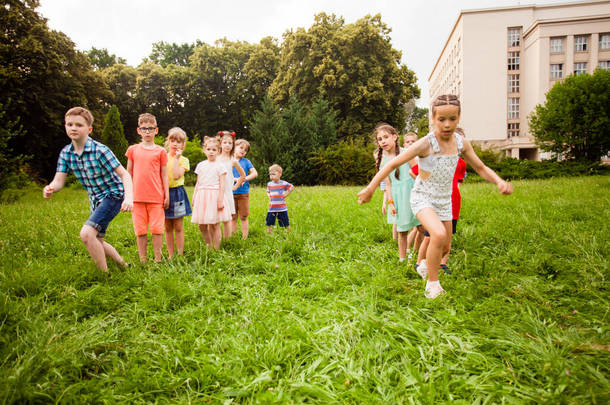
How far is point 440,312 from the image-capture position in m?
2.95

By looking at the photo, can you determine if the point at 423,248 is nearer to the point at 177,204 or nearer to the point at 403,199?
the point at 403,199

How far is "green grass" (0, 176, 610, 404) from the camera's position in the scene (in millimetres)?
2109

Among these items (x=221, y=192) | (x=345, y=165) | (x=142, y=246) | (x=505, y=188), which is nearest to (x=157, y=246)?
(x=142, y=246)

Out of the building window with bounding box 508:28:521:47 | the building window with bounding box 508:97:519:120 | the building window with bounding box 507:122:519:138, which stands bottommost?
the building window with bounding box 507:122:519:138

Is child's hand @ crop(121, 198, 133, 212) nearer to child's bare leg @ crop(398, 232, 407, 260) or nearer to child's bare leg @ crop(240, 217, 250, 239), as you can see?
child's bare leg @ crop(240, 217, 250, 239)

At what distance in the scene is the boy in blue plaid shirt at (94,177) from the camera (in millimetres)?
4039

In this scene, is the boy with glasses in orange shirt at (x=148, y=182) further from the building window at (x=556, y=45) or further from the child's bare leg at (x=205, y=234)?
the building window at (x=556, y=45)

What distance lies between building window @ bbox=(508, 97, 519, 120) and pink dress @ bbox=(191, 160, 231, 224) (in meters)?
48.8

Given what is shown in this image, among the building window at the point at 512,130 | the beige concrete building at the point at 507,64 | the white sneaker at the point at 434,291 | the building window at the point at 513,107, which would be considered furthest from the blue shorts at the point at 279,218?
the building window at the point at 513,107

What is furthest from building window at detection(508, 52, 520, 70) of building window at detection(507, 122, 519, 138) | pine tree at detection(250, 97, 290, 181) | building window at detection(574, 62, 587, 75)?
pine tree at detection(250, 97, 290, 181)

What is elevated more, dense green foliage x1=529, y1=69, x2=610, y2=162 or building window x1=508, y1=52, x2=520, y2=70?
building window x1=508, y1=52, x2=520, y2=70

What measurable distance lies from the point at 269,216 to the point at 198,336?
3.98 m

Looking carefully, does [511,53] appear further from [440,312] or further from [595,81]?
[440,312]

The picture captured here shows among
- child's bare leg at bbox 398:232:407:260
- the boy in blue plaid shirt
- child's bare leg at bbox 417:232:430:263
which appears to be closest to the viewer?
the boy in blue plaid shirt
